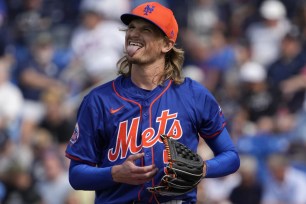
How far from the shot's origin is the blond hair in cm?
425

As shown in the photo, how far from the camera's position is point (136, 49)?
160 inches

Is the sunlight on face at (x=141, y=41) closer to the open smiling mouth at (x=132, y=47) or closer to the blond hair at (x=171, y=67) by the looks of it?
the open smiling mouth at (x=132, y=47)

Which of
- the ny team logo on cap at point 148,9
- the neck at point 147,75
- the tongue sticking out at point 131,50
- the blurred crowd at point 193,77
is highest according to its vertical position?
the ny team logo on cap at point 148,9

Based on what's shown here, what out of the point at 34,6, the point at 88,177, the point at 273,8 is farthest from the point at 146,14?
the point at 34,6

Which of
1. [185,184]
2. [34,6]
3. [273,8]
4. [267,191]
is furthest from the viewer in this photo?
[34,6]

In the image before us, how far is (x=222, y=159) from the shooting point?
4.17m

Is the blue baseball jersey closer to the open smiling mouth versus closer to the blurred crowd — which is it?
the open smiling mouth

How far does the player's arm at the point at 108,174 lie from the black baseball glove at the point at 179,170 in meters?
0.09

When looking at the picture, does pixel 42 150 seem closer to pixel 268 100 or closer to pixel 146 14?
pixel 268 100

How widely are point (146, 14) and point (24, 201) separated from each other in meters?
5.32

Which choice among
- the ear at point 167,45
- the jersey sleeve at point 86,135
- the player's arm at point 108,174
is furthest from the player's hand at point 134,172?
the ear at point 167,45

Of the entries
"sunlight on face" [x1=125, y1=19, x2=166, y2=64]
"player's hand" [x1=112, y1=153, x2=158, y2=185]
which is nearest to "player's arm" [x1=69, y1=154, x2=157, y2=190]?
"player's hand" [x1=112, y1=153, x2=158, y2=185]

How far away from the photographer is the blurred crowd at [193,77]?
8.48 m

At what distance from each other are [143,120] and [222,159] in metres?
0.46
